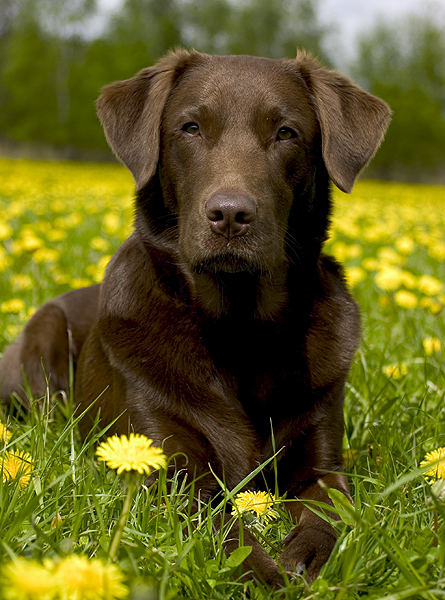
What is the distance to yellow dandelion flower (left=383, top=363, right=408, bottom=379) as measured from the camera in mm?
3174

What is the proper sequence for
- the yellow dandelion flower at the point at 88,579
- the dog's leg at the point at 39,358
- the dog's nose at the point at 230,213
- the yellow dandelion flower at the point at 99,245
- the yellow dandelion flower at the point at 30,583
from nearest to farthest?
1. the yellow dandelion flower at the point at 30,583
2. the yellow dandelion flower at the point at 88,579
3. the dog's nose at the point at 230,213
4. the dog's leg at the point at 39,358
5. the yellow dandelion flower at the point at 99,245

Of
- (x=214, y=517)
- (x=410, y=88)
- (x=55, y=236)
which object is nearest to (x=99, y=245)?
(x=55, y=236)

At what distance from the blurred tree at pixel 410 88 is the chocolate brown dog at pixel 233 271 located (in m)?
42.7

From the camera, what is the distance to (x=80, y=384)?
3.03 metres

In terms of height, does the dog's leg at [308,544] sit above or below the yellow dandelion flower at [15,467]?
below

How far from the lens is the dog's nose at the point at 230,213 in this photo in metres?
2.23

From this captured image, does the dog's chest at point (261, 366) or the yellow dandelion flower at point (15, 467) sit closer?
the yellow dandelion flower at point (15, 467)

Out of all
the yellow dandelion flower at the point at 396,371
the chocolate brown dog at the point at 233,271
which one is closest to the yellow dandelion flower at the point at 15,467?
the chocolate brown dog at the point at 233,271

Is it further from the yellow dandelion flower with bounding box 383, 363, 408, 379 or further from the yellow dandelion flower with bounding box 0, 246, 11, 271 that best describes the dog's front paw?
the yellow dandelion flower with bounding box 0, 246, 11, 271

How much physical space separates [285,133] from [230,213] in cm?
57

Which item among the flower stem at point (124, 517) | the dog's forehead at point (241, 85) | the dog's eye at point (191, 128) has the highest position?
the dog's forehead at point (241, 85)

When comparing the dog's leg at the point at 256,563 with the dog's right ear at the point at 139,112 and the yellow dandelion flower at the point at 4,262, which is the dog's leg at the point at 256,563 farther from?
the yellow dandelion flower at the point at 4,262

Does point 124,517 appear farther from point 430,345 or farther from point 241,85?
point 430,345

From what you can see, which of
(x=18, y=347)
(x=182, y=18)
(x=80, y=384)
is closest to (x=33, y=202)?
(x=18, y=347)
